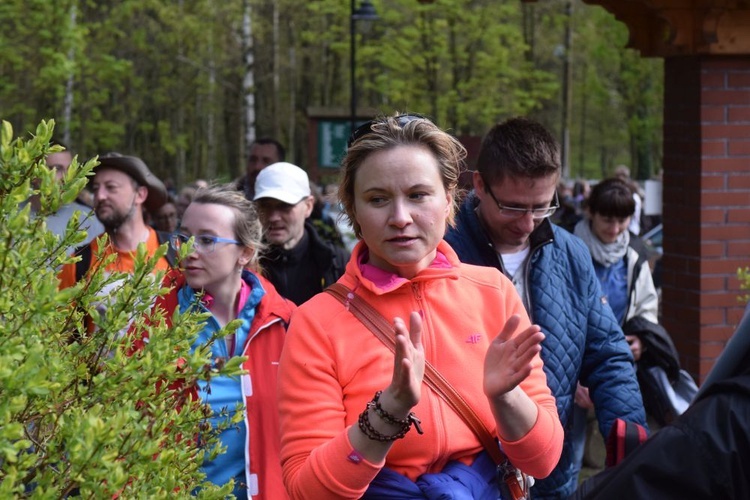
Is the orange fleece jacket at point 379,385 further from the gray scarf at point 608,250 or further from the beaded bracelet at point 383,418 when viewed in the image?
the gray scarf at point 608,250

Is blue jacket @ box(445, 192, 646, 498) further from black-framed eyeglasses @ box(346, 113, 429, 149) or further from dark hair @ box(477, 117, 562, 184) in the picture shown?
black-framed eyeglasses @ box(346, 113, 429, 149)

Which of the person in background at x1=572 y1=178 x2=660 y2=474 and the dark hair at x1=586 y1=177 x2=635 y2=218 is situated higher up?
the dark hair at x1=586 y1=177 x2=635 y2=218

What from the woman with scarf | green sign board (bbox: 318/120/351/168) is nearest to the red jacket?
the woman with scarf

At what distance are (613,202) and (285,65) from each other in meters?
37.4

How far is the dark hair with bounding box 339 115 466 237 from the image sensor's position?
9.46ft

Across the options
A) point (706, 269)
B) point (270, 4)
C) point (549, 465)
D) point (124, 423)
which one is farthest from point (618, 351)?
point (270, 4)

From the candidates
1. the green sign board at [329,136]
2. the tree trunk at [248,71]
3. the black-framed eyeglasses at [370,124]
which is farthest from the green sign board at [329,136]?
the black-framed eyeglasses at [370,124]

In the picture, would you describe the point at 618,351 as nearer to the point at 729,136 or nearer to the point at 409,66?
the point at 729,136

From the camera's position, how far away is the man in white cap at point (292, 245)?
5.66 m

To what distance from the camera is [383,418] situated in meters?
2.49

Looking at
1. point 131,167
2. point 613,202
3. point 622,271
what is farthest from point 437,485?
point 613,202

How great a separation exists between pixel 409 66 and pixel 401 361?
88.5ft

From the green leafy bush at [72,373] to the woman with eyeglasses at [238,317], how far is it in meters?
1.41

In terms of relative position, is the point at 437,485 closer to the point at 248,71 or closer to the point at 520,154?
the point at 520,154
